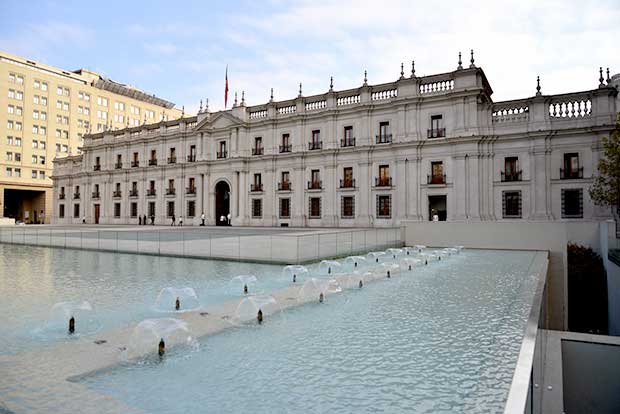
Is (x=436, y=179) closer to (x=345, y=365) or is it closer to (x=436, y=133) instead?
(x=436, y=133)

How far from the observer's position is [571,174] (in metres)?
27.7

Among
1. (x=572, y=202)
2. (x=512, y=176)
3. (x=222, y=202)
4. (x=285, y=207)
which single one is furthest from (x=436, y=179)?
(x=222, y=202)

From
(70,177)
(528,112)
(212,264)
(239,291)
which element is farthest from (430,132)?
(70,177)

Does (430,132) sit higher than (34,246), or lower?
higher

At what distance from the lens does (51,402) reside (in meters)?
3.33

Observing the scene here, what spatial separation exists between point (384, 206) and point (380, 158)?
4.07 m

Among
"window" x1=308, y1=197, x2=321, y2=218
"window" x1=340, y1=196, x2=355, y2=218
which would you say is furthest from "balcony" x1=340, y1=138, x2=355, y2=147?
"window" x1=308, y1=197, x2=321, y2=218

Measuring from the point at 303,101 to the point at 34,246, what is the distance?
2476 centimetres

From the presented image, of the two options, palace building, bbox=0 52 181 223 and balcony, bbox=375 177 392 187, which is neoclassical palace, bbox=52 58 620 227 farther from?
palace building, bbox=0 52 181 223

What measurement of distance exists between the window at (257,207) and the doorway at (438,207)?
16.1 m

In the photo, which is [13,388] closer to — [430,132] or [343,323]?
[343,323]

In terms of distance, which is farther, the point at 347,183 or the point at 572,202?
the point at 347,183

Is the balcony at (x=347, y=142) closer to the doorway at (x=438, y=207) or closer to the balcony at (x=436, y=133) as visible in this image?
the balcony at (x=436, y=133)

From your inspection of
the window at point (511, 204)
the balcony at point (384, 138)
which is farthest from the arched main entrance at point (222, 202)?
the window at point (511, 204)
